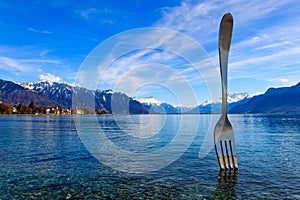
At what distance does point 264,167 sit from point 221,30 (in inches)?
581

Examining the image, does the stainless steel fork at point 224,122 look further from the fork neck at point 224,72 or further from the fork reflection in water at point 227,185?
Result: the fork reflection in water at point 227,185

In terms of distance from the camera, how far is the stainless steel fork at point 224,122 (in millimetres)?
18845

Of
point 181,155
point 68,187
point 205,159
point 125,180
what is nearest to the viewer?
point 68,187

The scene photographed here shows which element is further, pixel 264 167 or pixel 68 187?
pixel 264 167

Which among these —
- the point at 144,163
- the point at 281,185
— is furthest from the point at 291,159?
the point at 144,163

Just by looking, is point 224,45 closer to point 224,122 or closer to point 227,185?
point 224,122

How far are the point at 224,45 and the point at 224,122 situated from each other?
598 cm

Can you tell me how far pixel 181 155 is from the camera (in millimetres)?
32594

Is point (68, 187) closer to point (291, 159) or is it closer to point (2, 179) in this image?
point (2, 179)

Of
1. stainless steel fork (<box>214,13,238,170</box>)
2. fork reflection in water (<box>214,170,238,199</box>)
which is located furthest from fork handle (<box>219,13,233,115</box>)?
fork reflection in water (<box>214,170,238,199</box>)

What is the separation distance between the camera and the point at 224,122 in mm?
20172

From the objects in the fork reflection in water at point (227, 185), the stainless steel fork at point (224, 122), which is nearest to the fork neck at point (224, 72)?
the stainless steel fork at point (224, 122)

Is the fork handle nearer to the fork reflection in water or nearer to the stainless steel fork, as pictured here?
the stainless steel fork

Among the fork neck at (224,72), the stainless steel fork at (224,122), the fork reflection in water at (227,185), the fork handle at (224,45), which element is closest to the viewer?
the fork reflection in water at (227,185)
